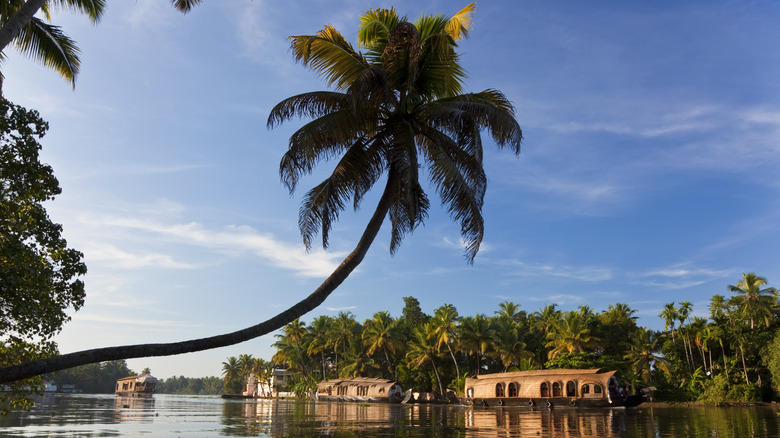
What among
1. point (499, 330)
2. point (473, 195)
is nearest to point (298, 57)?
point (473, 195)

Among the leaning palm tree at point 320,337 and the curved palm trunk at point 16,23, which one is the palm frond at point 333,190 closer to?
the curved palm trunk at point 16,23

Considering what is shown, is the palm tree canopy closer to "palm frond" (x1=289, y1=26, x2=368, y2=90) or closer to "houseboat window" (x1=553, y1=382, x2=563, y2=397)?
"palm frond" (x1=289, y1=26, x2=368, y2=90)

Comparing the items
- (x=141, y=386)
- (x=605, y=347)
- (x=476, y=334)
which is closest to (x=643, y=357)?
(x=605, y=347)

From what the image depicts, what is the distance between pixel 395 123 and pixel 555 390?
28.7 m

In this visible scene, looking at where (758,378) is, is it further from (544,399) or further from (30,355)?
(30,355)

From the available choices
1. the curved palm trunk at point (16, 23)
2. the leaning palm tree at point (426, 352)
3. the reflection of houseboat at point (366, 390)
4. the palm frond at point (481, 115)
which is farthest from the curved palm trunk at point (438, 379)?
the curved palm trunk at point (16, 23)

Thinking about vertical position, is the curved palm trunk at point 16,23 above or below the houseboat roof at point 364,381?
above

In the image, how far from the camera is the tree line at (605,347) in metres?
44.2

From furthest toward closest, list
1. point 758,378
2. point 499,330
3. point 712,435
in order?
point 499,330, point 758,378, point 712,435

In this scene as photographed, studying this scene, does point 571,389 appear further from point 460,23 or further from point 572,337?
point 460,23

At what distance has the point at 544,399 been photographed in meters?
33.5

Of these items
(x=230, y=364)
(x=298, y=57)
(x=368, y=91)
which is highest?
(x=298, y=57)

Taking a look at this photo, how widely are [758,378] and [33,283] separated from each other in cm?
5197

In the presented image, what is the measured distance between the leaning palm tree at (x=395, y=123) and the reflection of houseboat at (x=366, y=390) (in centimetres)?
4553
